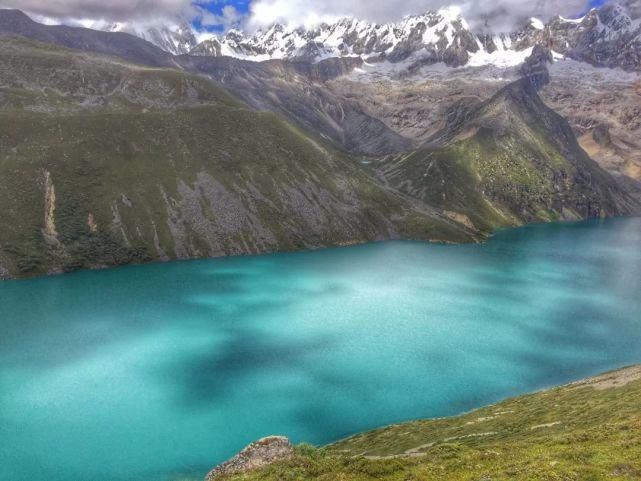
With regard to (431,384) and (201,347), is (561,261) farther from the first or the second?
(201,347)

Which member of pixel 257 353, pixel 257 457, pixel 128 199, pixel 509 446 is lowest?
pixel 509 446

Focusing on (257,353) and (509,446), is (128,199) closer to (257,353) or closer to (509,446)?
(257,353)

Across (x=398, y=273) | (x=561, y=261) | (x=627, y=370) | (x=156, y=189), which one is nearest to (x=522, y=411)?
(x=627, y=370)

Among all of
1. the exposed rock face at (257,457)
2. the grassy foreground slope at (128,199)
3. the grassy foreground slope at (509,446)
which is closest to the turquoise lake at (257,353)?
the grassy foreground slope at (509,446)

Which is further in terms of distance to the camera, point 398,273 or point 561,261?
point 561,261

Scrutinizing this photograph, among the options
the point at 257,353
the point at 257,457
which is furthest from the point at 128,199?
the point at 257,457

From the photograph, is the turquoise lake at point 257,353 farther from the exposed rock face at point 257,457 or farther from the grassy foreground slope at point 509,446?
the exposed rock face at point 257,457
